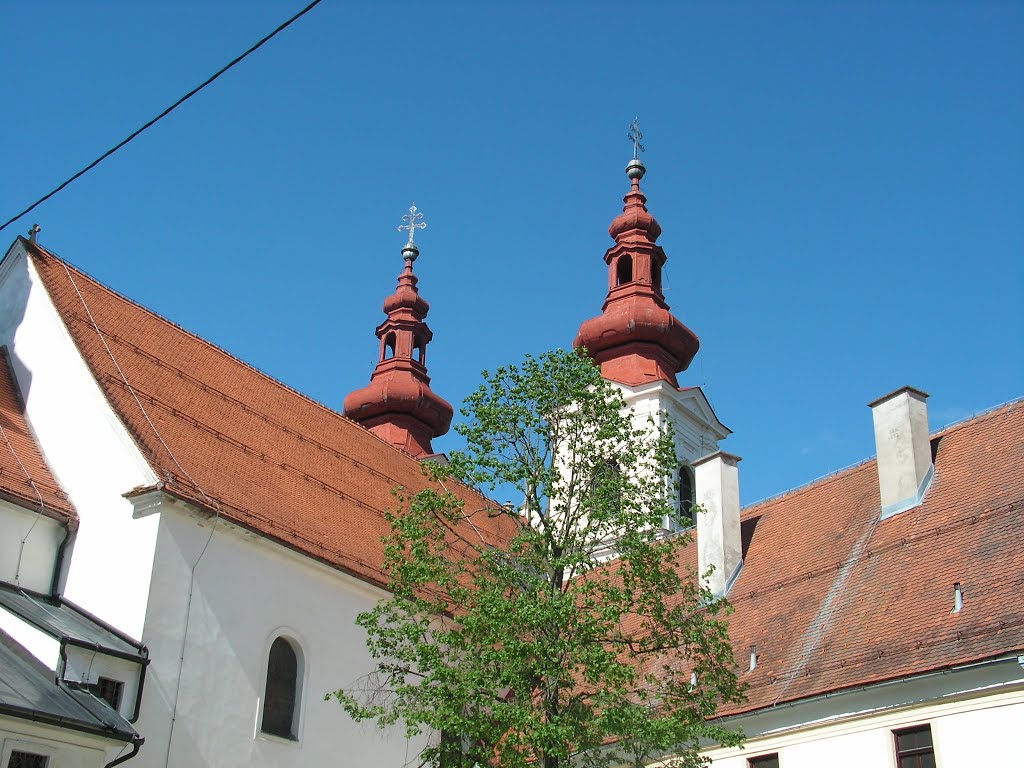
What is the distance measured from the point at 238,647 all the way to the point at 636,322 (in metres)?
17.0

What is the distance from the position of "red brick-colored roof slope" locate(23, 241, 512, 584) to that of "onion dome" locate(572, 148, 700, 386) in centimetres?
1010

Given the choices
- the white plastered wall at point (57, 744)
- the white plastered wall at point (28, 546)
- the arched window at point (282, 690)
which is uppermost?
the white plastered wall at point (28, 546)

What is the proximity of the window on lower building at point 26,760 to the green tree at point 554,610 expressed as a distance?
11.5ft

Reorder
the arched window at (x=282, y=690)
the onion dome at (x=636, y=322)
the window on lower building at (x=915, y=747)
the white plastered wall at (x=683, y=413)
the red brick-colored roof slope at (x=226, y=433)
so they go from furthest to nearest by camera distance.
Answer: the onion dome at (x=636, y=322), the white plastered wall at (x=683, y=413), the red brick-colored roof slope at (x=226, y=433), the arched window at (x=282, y=690), the window on lower building at (x=915, y=747)

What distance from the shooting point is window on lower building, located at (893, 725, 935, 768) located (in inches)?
591

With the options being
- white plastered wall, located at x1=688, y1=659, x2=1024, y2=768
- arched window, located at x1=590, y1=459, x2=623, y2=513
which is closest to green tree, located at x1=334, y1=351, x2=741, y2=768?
arched window, located at x1=590, y1=459, x2=623, y2=513

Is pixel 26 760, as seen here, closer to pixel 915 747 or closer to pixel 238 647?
pixel 238 647

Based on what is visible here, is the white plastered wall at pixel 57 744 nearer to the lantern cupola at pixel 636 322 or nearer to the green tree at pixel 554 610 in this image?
the green tree at pixel 554 610

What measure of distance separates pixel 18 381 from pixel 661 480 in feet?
32.5

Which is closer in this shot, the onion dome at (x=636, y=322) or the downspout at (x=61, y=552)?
the downspout at (x=61, y=552)

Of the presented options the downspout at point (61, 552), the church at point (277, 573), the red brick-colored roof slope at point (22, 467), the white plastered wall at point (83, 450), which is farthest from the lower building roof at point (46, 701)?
the red brick-colored roof slope at point (22, 467)

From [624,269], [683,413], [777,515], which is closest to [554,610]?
[777,515]

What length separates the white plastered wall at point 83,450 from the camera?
54.7 feet

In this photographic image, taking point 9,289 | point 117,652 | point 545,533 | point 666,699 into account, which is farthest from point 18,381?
point 666,699
